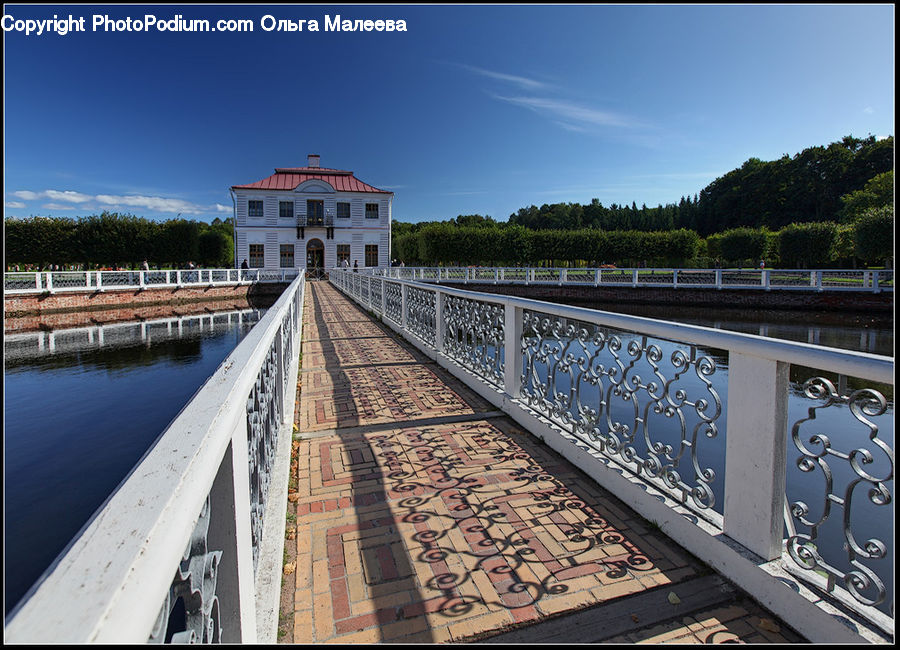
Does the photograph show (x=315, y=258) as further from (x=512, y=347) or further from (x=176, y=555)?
(x=176, y=555)

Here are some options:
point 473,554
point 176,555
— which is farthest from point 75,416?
point 176,555

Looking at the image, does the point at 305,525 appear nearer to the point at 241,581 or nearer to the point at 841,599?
the point at 241,581

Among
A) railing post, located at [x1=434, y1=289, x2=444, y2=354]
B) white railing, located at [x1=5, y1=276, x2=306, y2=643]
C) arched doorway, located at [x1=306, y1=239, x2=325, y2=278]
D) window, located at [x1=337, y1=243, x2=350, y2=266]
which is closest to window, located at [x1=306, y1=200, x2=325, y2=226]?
arched doorway, located at [x1=306, y1=239, x2=325, y2=278]

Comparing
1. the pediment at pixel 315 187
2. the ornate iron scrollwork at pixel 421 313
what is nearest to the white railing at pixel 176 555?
the ornate iron scrollwork at pixel 421 313

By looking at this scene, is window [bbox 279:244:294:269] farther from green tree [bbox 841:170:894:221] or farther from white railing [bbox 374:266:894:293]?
green tree [bbox 841:170:894:221]

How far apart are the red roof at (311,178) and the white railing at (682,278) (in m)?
12.9

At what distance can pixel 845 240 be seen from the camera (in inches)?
1329

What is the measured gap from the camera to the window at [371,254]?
42.2 meters

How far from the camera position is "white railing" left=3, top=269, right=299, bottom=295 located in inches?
848

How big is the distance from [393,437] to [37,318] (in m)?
24.0

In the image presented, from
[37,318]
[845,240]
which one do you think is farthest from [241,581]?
[845,240]

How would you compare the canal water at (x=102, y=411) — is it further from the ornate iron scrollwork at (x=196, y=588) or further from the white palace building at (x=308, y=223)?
the white palace building at (x=308, y=223)

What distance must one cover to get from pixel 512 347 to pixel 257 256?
38979 mm

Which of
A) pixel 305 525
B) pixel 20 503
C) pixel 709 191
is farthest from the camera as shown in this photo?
pixel 709 191
